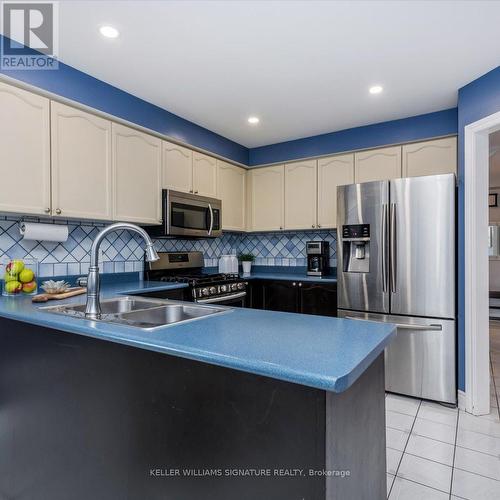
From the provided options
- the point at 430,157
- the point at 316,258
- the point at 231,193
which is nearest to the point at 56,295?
the point at 231,193

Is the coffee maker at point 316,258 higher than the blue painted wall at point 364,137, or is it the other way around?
the blue painted wall at point 364,137

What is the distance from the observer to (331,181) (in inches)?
144

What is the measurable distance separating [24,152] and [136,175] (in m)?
0.84

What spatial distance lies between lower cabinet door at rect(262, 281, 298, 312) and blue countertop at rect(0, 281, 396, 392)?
6.51ft

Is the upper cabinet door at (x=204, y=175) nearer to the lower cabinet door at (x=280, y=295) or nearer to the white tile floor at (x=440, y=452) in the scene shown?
the lower cabinet door at (x=280, y=295)

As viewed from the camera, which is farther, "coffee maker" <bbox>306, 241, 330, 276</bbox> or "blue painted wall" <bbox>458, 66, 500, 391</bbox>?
"coffee maker" <bbox>306, 241, 330, 276</bbox>

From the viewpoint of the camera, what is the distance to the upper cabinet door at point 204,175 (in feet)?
11.3

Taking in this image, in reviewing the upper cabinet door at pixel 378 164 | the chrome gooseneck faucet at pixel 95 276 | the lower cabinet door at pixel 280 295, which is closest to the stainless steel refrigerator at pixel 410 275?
the upper cabinet door at pixel 378 164

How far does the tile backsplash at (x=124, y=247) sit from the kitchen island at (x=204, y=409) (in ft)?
3.04

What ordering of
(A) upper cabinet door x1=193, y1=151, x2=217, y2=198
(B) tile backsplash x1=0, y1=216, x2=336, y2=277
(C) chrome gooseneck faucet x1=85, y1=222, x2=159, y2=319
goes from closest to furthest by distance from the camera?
(C) chrome gooseneck faucet x1=85, y1=222, x2=159, y2=319 → (B) tile backsplash x1=0, y1=216, x2=336, y2=277 → (A) upper cabinet door x1=193, y1=151, x2=217, y2=198

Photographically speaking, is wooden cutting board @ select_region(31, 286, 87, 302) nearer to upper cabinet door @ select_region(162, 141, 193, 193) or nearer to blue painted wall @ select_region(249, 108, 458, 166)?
upper cabinet door @ select_region(162, 141, 193, 193)

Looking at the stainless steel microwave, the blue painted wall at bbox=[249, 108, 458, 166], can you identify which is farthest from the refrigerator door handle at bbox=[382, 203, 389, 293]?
the stainless steel microwave
